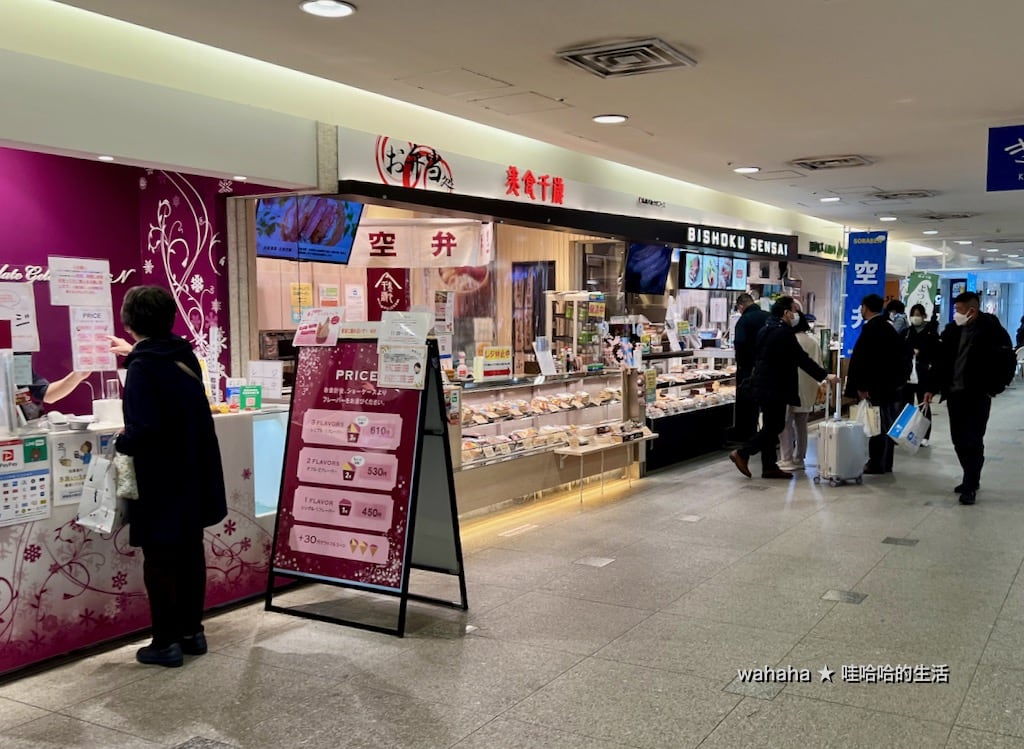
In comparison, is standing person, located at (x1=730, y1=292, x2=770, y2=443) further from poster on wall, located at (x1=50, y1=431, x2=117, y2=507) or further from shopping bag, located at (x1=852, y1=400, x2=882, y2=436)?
poster on wall, located at (x1=50, y1=431, x2=117, y2=507)

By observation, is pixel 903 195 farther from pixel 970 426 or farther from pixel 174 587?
pixel 174 587

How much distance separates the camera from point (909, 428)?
26.9 ft

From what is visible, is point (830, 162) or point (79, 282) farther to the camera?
point (830, 162)

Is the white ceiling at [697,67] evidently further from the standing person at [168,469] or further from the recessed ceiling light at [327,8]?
the standing person at [168,469]

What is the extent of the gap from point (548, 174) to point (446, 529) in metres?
4.17

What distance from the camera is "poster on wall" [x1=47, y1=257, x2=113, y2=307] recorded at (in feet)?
15.6

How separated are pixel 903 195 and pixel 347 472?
827 cm

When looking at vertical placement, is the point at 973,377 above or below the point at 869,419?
above

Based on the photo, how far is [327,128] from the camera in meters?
5.62

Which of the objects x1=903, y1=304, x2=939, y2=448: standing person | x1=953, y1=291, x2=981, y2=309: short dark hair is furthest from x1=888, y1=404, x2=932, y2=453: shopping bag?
x1=903, y1=304, x2=939, y2=448: standing person

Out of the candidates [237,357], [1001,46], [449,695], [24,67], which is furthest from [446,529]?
[1001,46]

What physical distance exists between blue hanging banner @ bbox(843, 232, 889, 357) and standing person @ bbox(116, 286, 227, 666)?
332 inches

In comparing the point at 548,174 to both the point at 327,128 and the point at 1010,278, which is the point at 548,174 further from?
the point at 1010,278

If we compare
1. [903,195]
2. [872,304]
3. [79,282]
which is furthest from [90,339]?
[903,195]
